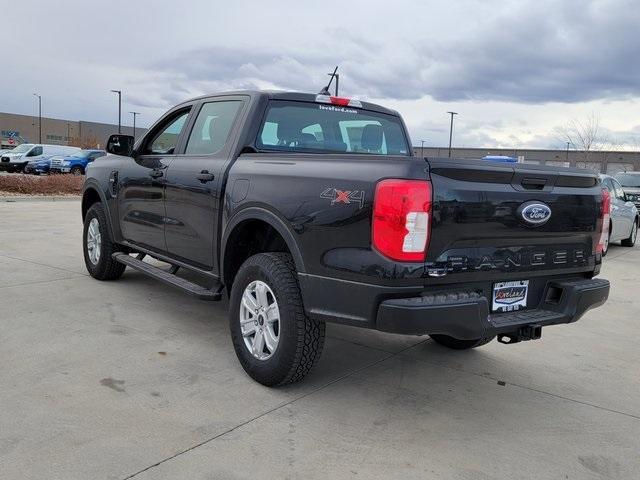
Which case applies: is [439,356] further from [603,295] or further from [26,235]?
[26,235]

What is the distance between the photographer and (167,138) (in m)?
5.29

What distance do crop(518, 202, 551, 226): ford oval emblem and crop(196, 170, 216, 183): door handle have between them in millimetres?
2171

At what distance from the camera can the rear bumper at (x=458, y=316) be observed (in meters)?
2.86

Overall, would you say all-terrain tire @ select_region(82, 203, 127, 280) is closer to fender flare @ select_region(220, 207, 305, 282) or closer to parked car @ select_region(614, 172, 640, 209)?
fender flare @ select_region(220, 207, 305, 282)

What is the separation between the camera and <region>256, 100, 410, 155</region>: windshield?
4.36 meters

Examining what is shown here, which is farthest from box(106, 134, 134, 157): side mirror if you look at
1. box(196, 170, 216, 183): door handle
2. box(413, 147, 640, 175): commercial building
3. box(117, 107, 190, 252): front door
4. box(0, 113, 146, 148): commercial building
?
box(0, 113, 146, 148): commercial building

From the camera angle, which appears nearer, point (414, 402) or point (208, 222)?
point (414, 402)

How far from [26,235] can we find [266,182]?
761cm

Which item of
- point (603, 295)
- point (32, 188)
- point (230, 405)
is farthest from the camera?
point (32, 188)

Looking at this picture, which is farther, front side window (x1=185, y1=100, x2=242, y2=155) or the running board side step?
front side window (x1=185, y1=100, x2=242, y2=155)

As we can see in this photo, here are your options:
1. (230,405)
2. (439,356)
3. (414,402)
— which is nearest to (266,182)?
(230,405)

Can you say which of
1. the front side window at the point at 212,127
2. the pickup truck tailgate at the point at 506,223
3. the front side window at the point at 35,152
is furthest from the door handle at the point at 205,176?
the front side window at the point at 35,152

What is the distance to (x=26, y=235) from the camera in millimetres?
9703

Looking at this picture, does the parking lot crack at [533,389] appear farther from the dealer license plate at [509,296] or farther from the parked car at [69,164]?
the parked car at [69,164]
